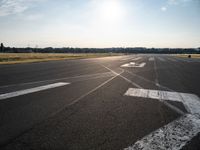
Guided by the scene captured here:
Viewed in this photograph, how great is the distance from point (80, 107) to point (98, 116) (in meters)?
0.74

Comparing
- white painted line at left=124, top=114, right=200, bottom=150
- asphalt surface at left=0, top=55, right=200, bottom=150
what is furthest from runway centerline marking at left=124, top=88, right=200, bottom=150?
asphalt surface at left=0, top=55, right=200, bottom=150

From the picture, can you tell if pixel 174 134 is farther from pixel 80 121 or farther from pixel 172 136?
pixel 80 121

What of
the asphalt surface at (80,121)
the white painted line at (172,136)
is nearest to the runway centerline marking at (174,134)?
the white painted line at (172,136)

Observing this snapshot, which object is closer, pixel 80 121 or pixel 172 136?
pixel 172 136

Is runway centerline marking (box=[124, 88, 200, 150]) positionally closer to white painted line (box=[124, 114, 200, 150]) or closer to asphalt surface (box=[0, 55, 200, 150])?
white painted line (box=[124, 114, 200, 150])

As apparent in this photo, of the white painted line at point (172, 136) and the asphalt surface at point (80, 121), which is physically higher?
the asphalt surface at point (80, 121)

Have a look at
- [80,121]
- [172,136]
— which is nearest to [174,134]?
[172,136]

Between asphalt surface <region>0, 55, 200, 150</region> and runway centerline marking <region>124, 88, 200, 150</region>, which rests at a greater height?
asphalt surface <region>0, 55, 200, 150</region>

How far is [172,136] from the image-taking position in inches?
113

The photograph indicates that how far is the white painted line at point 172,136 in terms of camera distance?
2553mm

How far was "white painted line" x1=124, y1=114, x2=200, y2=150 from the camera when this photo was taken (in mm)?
2553

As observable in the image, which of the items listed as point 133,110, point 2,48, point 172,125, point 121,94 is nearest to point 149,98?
point 121,94

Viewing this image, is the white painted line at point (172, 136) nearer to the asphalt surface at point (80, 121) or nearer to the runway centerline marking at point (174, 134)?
the runway centerline marking at point (174, 134)

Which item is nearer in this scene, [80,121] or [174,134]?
[174,134]
